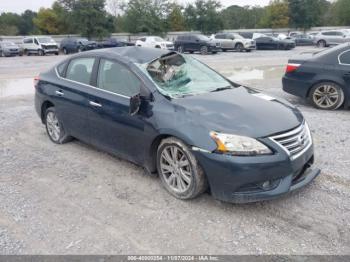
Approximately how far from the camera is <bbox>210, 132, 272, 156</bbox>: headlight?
3.23 meters

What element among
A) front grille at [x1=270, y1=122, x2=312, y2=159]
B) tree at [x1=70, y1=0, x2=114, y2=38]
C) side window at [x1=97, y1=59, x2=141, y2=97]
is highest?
tree at [x1=70, y1=0, x2=114, y2=38]

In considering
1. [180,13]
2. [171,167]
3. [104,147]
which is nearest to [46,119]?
[104,147]

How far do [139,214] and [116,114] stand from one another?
130 cm

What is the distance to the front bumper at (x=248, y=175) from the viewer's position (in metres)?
3.21

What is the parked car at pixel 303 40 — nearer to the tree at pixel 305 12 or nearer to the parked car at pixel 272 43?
the parked car at pixel 272 43

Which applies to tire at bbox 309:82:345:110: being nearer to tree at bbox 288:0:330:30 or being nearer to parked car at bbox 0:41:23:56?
parked car at bbox 0:41:23:56

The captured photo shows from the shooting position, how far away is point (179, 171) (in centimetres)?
371

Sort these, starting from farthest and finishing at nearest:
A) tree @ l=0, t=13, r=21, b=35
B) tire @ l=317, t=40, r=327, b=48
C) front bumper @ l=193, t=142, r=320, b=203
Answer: tree @ l=0, t=13, r=21, b=35
tire @ l=317, t=40, r=327, b=48
front bumper @ l=193, t=142, r=320, b=203

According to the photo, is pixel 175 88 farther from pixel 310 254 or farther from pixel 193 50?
pixel 193 50

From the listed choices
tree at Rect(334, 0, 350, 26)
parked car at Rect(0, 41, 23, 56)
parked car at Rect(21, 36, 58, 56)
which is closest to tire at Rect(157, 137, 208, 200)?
parked car at Rect(21, 36, 58, 56)

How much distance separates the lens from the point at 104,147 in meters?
4.59

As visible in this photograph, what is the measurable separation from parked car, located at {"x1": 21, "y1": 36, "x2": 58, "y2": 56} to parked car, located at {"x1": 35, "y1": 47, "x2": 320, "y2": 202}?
28137 millimetres

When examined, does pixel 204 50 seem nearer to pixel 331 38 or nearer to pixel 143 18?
pixel 331 38

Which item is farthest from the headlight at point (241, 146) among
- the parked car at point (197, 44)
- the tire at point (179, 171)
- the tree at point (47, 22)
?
the tree at point (47, 22)
